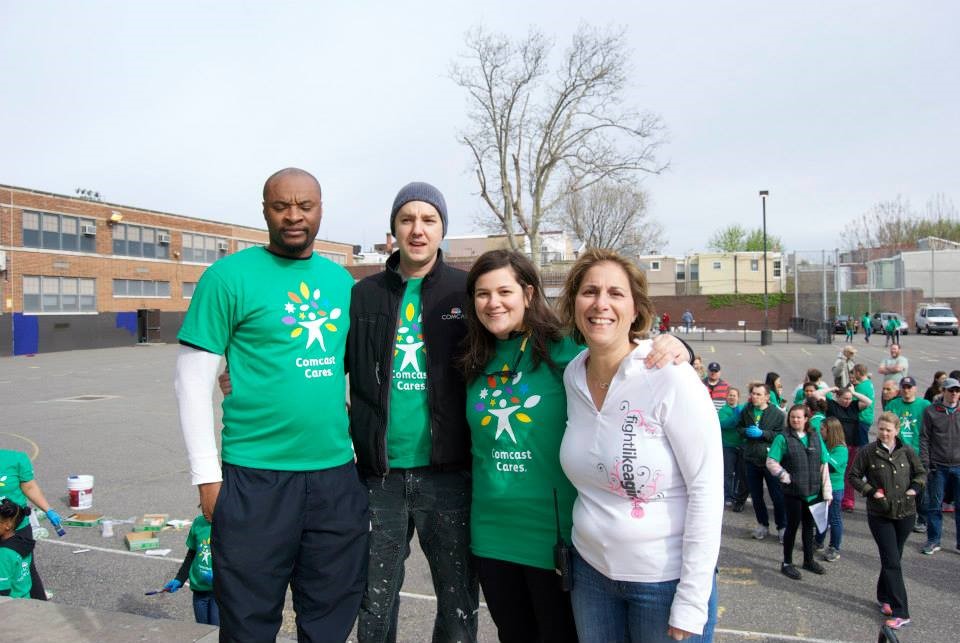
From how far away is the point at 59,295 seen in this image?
116 feet

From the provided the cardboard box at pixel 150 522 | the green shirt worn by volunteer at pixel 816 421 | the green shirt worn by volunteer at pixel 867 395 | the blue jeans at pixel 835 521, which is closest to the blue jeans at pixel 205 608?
the cardboard box at pixel 150 522

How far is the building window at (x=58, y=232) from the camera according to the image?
3412 centimetres

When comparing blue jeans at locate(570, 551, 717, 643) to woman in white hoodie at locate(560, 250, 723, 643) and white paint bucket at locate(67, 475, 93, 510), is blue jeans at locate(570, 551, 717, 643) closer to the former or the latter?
woman in white hoodie at locate(560, 250, 723, 643)

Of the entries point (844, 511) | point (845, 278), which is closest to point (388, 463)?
point (844, 511)

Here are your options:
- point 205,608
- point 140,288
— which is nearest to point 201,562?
point 205,608

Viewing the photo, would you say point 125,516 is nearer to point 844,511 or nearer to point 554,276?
point 844,511

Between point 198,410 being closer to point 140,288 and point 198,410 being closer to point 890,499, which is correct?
point 890,499

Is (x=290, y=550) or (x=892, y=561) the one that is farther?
(x=892, y=561)

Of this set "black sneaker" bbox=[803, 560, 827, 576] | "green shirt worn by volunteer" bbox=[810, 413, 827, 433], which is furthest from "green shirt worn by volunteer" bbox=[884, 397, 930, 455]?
"black sneaker" bbox=[803, 560, 827, 576]

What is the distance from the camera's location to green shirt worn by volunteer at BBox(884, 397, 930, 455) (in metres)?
7.70

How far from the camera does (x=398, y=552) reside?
106 inches

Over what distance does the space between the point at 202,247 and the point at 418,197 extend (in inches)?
1818

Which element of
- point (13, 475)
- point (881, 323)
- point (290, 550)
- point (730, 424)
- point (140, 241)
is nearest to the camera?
point (290, 550)

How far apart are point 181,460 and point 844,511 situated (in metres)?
9.16
